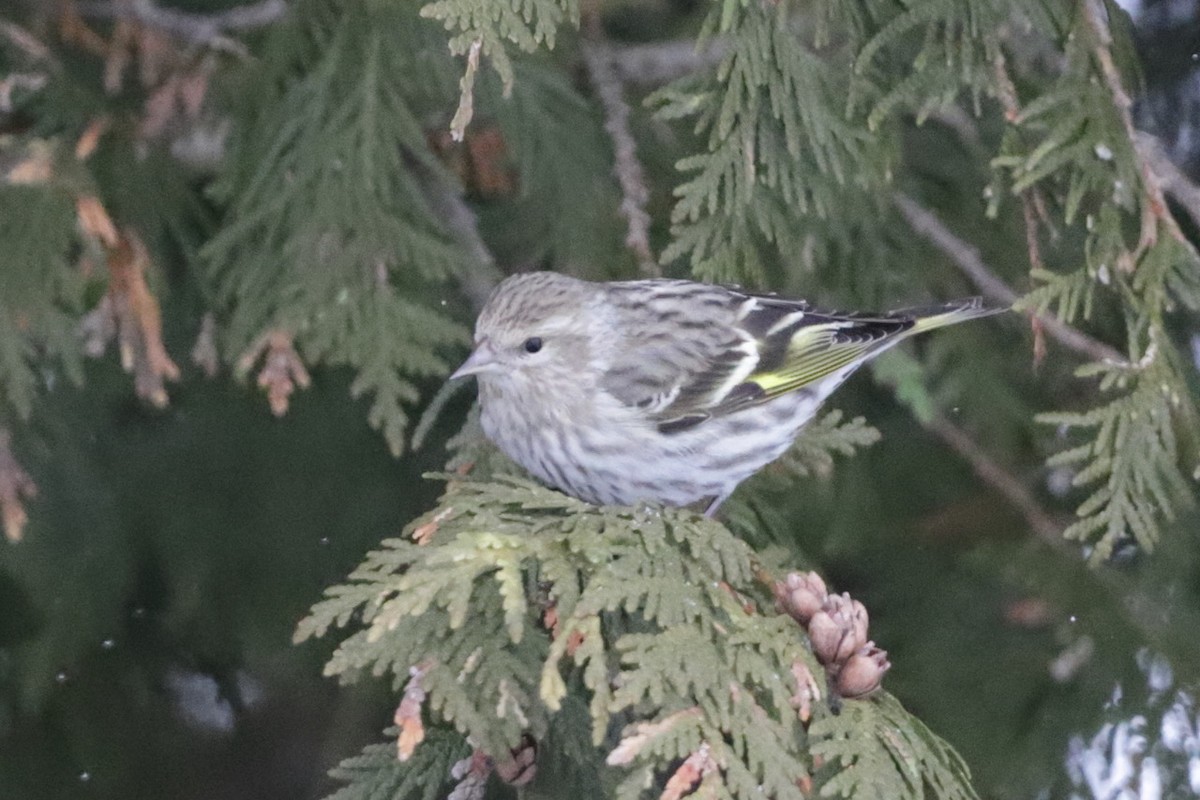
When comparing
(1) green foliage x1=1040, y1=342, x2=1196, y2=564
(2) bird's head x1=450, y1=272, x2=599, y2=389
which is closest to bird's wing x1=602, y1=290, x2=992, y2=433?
(2) bird's head x1=450, y1=272, x2=599, y2=389

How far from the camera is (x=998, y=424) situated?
276 centimetres

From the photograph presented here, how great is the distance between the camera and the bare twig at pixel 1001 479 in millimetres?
2730

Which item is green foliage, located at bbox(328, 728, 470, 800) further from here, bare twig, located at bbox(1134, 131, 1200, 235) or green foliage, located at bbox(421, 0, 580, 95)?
bare twig, located at bbox(1134, 131, 1200, 235)

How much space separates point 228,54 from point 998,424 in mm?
1734

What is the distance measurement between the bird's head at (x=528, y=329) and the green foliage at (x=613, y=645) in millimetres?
622

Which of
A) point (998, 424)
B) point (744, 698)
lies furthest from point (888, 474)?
point (744, 698)

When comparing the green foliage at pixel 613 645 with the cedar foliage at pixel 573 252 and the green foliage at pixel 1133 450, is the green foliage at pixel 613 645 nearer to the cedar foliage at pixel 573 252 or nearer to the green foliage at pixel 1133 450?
the cedar foliage at pixel 573 252

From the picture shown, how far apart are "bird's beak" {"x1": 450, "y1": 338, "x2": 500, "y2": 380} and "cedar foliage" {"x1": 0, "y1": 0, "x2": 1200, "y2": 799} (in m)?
0.04

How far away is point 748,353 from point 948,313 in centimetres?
40

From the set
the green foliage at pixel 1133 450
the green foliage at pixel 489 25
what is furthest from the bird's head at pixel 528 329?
the green foliage at pixel 1133 450

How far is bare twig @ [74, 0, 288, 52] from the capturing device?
2.72 metres

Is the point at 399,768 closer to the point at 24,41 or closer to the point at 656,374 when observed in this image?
the point at 656,374

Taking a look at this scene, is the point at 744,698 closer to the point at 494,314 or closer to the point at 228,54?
the point at 494,314

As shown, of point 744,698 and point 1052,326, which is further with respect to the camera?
point 1052,326
